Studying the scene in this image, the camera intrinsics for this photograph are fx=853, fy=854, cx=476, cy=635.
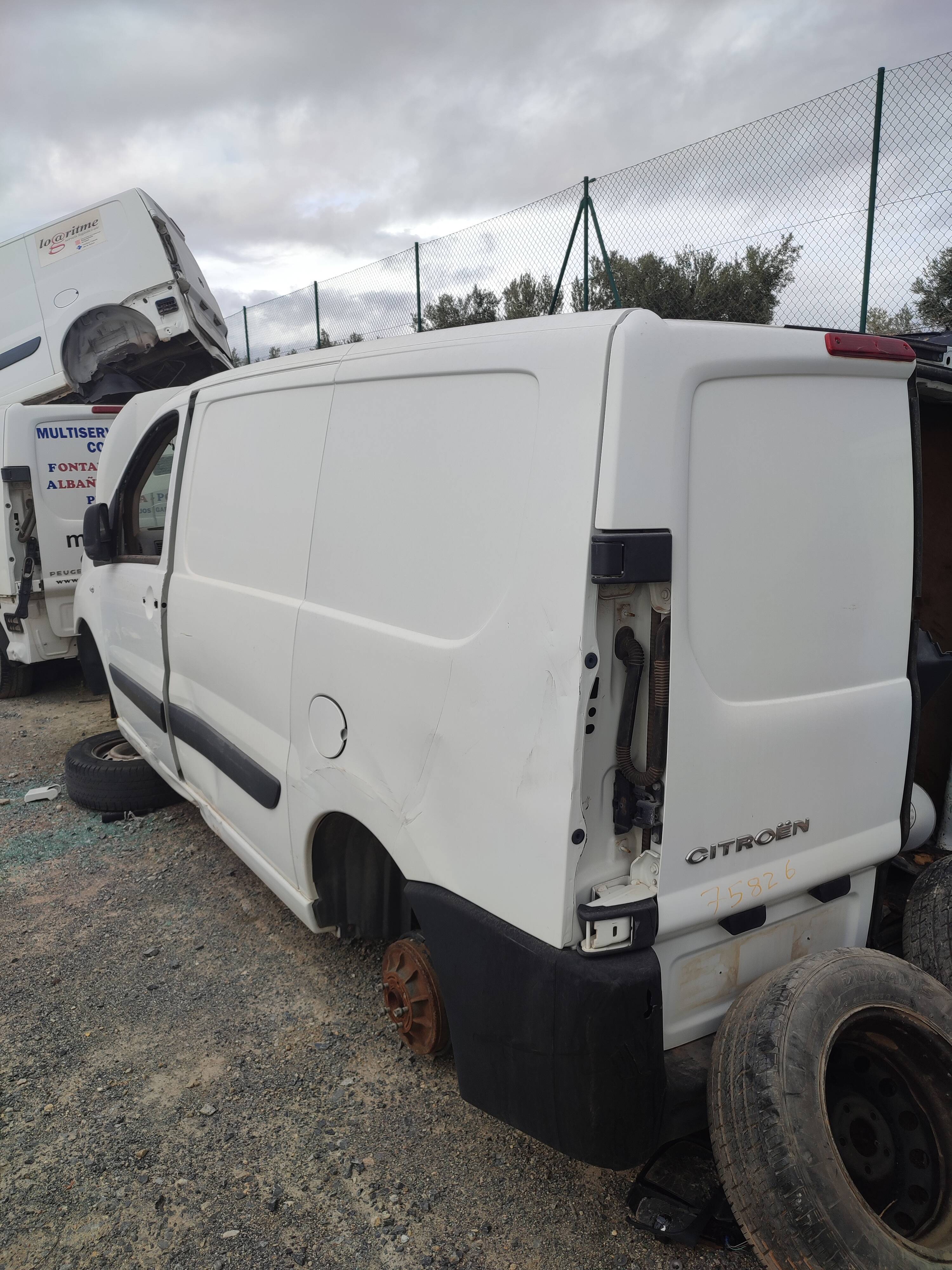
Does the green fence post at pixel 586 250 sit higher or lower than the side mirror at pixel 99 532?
higher

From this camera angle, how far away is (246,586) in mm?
2982

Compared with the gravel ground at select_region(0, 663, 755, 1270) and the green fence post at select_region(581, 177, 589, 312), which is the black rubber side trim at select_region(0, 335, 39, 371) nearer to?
the green fence post at select_region(581, 177, 589, 312)

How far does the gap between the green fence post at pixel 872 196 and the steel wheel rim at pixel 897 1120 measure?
20.6 ft

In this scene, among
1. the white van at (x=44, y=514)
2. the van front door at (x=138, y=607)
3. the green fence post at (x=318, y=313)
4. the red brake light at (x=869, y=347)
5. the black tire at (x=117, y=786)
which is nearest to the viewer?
the red brake light at (x=869, y=347)

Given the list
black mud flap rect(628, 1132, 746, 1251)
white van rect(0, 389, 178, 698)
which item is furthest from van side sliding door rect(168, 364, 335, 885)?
white van rect(0, 389, 178, 698)

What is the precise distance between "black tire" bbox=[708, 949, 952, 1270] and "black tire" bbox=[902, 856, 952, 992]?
446 millimetres

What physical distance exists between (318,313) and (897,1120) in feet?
46.7

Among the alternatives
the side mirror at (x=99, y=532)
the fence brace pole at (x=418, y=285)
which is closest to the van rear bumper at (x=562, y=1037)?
the side mirror at (x=99, y=532)

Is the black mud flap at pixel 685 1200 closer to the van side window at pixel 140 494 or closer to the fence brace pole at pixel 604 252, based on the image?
the van side window at pixel 140 494

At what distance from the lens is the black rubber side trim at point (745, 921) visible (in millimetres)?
1958

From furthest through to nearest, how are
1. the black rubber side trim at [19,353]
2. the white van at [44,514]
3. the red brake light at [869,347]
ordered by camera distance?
the black rubber side trim at [19,353]
the white van at [44,514]
the red brake light at [869,347]

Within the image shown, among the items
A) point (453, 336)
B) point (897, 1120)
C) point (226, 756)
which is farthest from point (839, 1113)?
point (226, 756)

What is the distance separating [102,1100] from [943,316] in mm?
8347

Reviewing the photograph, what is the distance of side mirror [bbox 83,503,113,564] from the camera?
415cm
